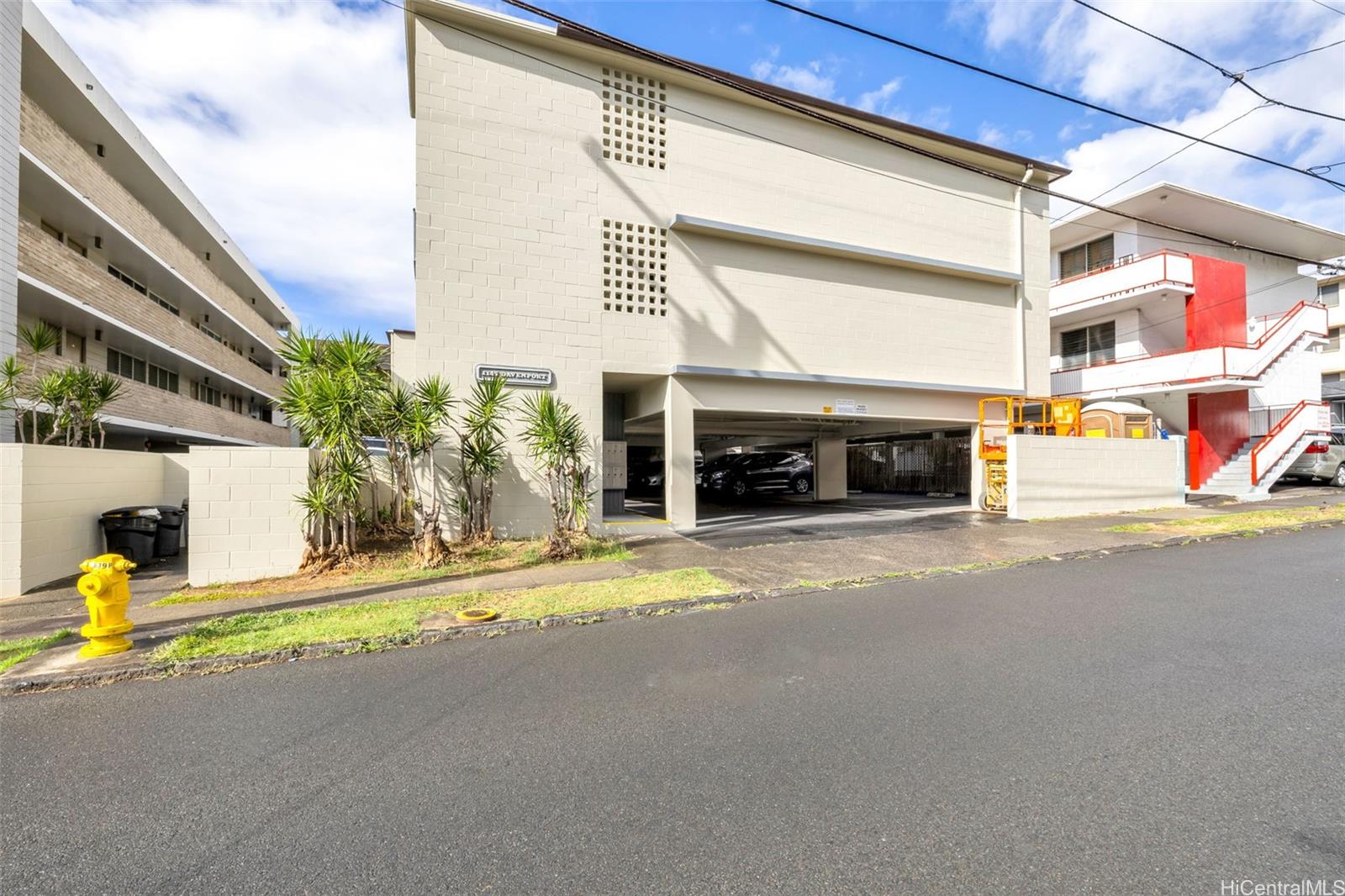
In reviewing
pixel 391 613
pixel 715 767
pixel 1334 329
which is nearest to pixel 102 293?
pixel 391 613

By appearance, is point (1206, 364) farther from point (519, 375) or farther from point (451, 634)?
point (451, 634)

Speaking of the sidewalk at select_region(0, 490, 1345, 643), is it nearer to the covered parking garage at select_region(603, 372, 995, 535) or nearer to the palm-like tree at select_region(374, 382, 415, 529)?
the covered parking garage at select_region(603, 372, 995, 535)

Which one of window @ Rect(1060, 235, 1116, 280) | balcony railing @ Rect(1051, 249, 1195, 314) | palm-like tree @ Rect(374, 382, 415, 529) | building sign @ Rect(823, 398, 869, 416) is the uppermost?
window @ Rect(1060, 235, 1116, 280)

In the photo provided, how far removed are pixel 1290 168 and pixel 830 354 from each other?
776cm

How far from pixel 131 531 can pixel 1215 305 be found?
28.0 meters

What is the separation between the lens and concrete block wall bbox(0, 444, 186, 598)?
7.73 meters

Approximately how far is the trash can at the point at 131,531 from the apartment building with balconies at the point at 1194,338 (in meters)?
24.9

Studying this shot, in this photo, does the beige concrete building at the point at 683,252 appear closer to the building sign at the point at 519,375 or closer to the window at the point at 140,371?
the building sign at the point at 519,375

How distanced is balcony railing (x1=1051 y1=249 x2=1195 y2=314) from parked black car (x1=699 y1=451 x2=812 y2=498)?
1058 centimetres

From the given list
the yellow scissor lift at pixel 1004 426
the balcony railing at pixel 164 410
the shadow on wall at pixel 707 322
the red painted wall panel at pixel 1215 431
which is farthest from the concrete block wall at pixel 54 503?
the red painted wall panel at pixel 1215 431

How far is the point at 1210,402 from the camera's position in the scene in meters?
19.0

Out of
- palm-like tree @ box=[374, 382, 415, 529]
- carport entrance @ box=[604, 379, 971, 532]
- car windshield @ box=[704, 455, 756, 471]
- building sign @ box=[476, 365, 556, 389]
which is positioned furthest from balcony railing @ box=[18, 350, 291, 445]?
car windshield @ box=[704, 455, 756, 471]

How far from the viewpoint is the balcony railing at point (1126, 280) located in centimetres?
1844

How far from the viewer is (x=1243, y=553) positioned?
28.5 ft
